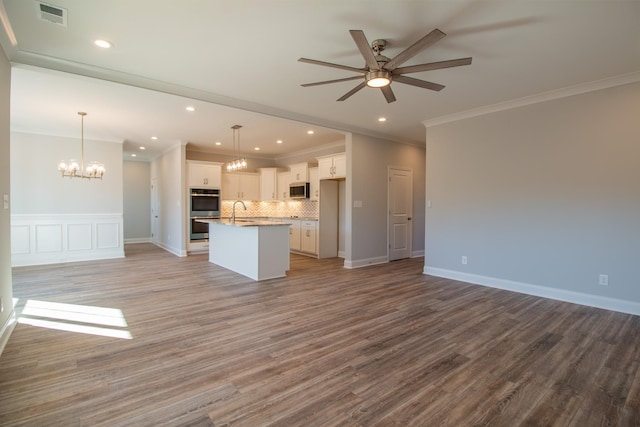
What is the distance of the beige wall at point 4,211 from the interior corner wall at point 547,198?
5.72 metres

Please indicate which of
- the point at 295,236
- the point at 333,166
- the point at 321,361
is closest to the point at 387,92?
the point at 321,361

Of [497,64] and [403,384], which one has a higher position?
[497,64]

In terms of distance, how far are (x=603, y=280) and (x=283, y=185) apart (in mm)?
6704

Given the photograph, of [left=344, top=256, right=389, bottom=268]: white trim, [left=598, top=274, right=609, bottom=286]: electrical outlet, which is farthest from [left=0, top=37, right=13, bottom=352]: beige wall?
[left=598, top=274, right=609, bottom=286]: electrical outlet

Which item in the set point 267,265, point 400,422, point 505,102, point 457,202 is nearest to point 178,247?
point 267,265

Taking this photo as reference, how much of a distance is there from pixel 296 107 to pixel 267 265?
2628mm

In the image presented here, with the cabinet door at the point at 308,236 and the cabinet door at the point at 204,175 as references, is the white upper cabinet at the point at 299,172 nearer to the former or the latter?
the cabinet door at the point at 308,236

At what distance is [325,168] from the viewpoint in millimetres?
7047

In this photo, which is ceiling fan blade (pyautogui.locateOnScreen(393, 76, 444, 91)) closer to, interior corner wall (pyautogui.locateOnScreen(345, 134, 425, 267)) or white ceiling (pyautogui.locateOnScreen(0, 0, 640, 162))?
white ceiling (pyautogui.locateOnScreen(0, 0, 640, 162))

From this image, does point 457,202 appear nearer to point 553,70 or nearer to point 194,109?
point 553,70

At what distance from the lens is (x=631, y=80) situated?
11.6 ft

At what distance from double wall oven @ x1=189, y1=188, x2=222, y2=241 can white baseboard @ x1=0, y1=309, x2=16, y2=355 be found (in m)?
4.43

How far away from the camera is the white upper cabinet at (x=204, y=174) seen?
24.7 ft

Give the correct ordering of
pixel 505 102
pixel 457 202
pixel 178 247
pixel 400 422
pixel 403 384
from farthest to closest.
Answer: pixel 178 247 < pixel 457 202 < pixel 505 102 < pixel 403 384 < pixel 400 422
